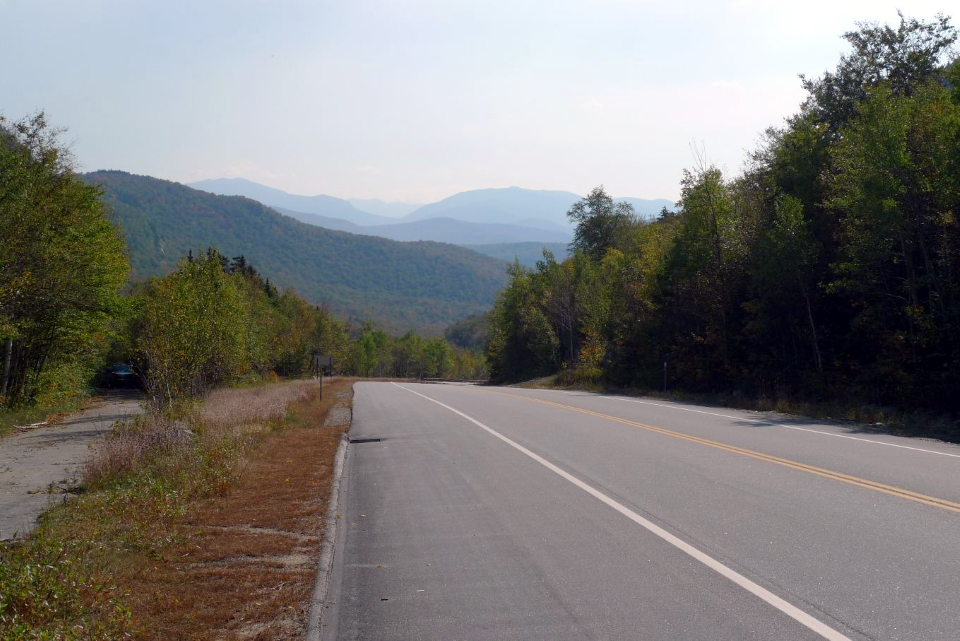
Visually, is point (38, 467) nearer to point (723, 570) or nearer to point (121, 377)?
point (723, 570)

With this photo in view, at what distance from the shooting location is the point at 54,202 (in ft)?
81.8

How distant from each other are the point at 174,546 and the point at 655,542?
467 centimetres

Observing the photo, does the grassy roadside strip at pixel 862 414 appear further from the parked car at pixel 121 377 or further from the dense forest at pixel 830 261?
the parked car at pixel 121 377

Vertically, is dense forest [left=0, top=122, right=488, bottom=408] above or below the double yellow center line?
above

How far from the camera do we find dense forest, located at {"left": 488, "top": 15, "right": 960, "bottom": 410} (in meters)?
19.7

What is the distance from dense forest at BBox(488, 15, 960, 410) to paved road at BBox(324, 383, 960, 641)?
28.9 feet

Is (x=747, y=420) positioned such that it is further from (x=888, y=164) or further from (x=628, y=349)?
(x=628, y=349)

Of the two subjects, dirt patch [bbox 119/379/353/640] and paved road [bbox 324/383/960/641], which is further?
dirt patch [bbox 119/379/353/640]

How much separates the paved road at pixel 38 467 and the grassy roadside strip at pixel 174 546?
2.03 feet

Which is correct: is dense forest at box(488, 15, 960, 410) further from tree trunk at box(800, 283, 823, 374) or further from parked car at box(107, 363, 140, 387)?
parked car at box(107, 363, 140, 387)

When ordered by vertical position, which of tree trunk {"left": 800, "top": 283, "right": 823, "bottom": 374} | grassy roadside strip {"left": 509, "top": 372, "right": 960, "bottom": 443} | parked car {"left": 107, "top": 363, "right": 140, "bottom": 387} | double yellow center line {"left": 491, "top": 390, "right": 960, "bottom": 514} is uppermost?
tree trunk {"left": 800, "top": 283, "right": 823, "bottom": 374}

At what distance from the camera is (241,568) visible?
21.5 ft

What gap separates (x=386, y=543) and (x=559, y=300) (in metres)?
57.5

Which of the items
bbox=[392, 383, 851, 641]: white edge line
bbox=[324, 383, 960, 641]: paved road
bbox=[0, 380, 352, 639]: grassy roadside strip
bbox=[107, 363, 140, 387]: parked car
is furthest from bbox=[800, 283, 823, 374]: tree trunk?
bbox=[107, 363, 140, 387]: parked car
